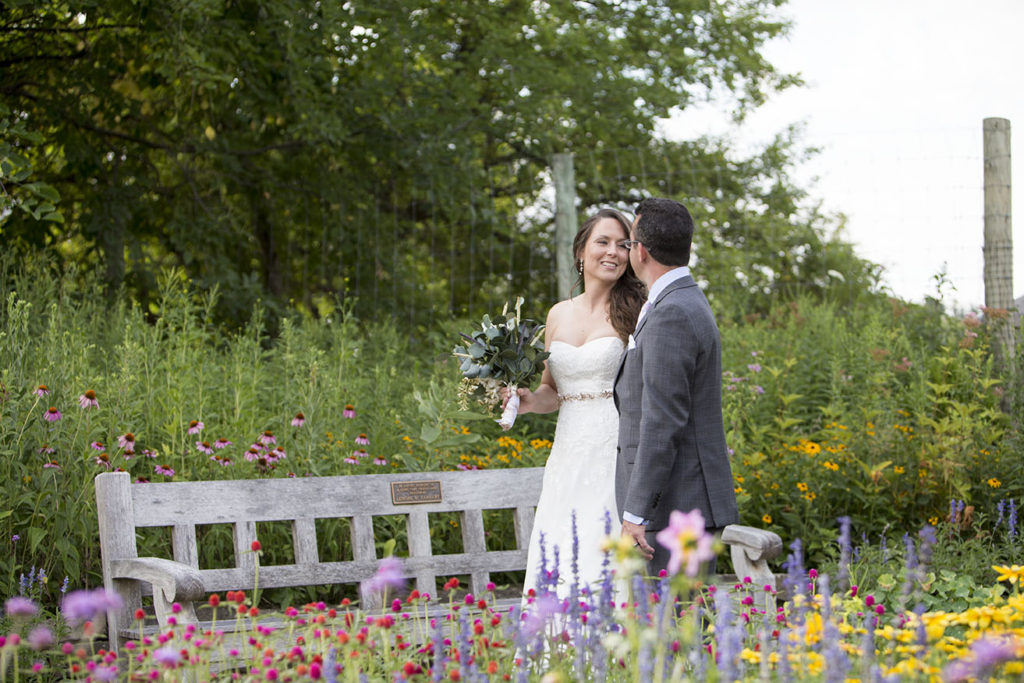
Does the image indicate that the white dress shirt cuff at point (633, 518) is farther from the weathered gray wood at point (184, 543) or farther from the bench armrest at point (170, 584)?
the weathered gray wood at point (184, 543)

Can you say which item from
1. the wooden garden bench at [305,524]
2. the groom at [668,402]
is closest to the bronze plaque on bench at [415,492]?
the wooden garden bench at [305,524]

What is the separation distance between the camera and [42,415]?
402cm

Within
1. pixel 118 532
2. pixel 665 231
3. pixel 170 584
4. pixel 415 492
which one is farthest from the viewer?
pixel 415 492

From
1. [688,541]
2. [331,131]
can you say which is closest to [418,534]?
[688,541]

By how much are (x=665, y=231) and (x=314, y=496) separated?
1706 millimetres

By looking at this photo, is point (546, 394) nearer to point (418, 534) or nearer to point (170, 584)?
point (418, 534)

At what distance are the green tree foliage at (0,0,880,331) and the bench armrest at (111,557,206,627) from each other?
468cm

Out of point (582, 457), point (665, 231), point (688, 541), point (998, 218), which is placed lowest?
point (582, 457)

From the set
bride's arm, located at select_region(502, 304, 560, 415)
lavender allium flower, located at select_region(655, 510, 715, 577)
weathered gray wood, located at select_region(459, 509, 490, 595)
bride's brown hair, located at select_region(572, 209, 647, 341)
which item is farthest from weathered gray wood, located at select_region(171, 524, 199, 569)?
lavender allium flower, located at select_region(655, 510, 715, 577)

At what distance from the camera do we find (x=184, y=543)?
141 inches

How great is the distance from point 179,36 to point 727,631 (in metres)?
6.48

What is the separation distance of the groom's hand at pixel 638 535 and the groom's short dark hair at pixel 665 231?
82 centimetres

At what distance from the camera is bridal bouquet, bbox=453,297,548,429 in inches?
150

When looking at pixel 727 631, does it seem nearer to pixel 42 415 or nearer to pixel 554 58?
pixel 42 415
